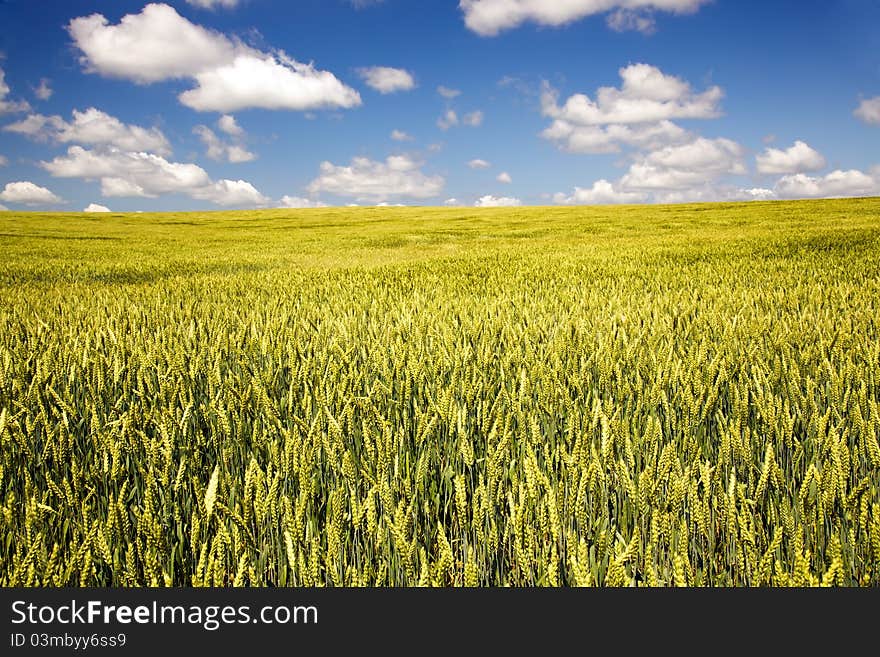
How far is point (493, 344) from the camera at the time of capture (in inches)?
120

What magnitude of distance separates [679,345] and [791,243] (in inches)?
368

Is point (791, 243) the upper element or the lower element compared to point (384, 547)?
upper

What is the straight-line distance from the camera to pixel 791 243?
10320 mm

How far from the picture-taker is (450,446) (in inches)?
71.4

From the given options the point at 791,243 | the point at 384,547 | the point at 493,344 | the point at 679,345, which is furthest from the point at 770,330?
the point at 791,243

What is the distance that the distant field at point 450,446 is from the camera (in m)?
1.22

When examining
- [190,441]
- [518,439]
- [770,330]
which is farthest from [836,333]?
[190,441]

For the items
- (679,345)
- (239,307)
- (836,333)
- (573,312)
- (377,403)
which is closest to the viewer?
(377,403)

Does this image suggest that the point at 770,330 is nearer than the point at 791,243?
Yes

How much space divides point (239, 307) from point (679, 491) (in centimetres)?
423

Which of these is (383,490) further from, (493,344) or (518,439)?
(493,344)

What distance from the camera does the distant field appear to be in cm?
122

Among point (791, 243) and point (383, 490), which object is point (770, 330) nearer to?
point (383, 490)

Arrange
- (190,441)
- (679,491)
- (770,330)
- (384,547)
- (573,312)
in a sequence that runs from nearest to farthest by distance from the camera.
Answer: (679,491), (384,547), (190,441), (770,330), (573,312)
